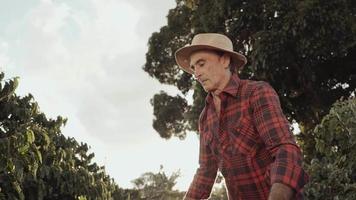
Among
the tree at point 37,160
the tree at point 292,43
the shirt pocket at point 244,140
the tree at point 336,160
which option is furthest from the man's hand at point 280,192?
the tree at point 292,43

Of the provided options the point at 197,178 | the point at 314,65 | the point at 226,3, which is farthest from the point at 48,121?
the point at 197,178

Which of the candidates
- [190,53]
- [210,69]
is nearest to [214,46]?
[210,69]

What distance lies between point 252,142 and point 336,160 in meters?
6.75

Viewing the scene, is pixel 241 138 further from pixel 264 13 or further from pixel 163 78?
pixel 163 78

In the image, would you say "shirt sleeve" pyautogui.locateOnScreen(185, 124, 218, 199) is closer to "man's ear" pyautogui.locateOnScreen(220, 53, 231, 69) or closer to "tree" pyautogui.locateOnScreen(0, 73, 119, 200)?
"man's ear" pyautogui.locateOnScreen(220, 53, 231, 69)

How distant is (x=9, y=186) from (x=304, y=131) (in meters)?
14.5

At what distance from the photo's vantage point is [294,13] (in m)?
20.3

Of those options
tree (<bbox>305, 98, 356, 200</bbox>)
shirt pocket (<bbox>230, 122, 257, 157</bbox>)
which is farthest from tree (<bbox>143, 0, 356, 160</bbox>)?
shirt pocket (<bbox>230, 122, 257, 157</bbox>)

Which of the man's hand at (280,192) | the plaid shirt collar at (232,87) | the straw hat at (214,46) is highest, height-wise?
the straw hat at (214,46)

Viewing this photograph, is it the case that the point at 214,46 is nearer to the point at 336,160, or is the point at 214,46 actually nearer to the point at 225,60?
the point at 225,60

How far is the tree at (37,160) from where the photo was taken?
11.2 metres

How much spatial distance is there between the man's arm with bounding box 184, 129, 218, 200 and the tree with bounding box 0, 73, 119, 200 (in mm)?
8239

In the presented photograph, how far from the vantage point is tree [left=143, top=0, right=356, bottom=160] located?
20.0 m

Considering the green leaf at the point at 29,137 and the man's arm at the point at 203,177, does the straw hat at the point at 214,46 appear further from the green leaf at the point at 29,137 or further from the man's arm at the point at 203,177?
the green leaf at the point at 29,137
